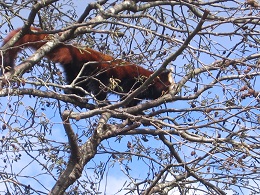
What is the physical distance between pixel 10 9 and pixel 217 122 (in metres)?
2.17

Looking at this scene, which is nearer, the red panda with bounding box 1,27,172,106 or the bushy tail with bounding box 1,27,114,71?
the bushy tail with bounding box 1,27,114,71

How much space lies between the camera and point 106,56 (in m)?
5.66

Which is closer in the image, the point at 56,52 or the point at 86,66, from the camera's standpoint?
the point at 56,52

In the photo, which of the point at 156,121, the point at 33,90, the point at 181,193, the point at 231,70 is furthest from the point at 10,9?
the point at 181,193

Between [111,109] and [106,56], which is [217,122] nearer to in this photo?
[111,109]

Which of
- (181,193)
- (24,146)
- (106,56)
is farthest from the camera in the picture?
(106,56)

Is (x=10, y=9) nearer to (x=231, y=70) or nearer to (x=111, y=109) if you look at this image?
(x=111, y=109)

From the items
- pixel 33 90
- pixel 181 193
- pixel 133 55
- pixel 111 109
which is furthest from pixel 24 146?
pixel 181 193

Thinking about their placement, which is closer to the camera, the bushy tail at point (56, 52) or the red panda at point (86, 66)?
the bushy tail at point (56, 52)

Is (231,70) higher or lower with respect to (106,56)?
lower

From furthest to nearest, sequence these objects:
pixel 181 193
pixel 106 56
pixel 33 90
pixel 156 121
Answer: pixel 106 56
pixel 181 193
pixel 33 90
pixel 156 121

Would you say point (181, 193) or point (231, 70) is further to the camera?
point (181, 193)

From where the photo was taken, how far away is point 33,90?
4473 millimetres

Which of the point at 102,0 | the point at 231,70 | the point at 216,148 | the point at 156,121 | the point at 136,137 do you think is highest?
the point at 102,0
